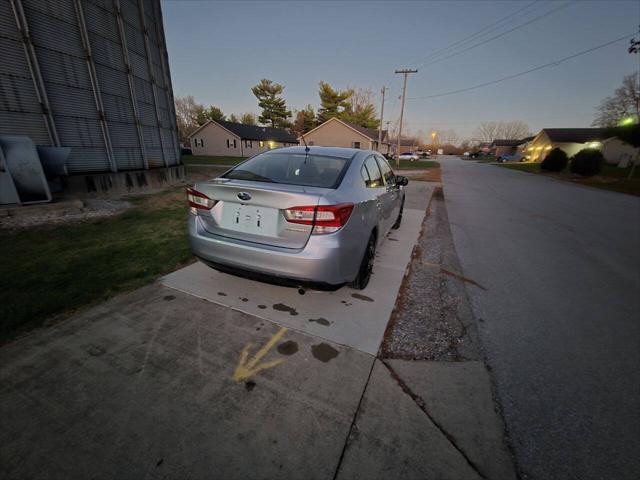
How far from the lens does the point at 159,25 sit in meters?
10.8

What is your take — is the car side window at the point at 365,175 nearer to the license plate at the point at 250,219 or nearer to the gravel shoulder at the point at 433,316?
the license plate at the point at 250,219

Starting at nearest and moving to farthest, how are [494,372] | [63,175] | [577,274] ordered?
1. [494,372]
2. [577,274]
3. [63,175]

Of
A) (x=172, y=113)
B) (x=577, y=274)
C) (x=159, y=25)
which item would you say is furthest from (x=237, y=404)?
Result: (x=159, y=25)

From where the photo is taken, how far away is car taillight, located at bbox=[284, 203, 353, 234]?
2.29 meters

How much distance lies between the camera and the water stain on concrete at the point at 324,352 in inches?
87.1

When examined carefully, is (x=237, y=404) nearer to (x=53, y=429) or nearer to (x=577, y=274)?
(x=53, y=429)

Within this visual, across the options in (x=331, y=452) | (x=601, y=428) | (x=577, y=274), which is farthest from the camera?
(x=577, y=274)

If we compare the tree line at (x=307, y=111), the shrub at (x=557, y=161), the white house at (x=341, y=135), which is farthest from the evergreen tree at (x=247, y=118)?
the shrub at (x=557, y=161)

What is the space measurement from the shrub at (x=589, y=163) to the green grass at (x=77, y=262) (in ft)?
A: 94.9

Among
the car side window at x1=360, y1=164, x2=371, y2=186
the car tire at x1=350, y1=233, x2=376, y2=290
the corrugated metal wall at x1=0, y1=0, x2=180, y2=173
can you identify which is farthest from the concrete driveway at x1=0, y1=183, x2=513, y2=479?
the corrugated metal wall at x1=0, y1=0, x2=180, y2=173

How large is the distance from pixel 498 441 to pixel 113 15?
12.7 metres

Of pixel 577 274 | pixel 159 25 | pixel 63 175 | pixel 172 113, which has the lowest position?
pixel 577 274

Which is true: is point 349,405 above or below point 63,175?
below

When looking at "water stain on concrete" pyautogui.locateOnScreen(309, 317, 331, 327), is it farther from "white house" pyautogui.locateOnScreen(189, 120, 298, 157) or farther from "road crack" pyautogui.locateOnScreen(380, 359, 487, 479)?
"white house" pyautogui.locateOnScreen(189, 120, 298, 157)
